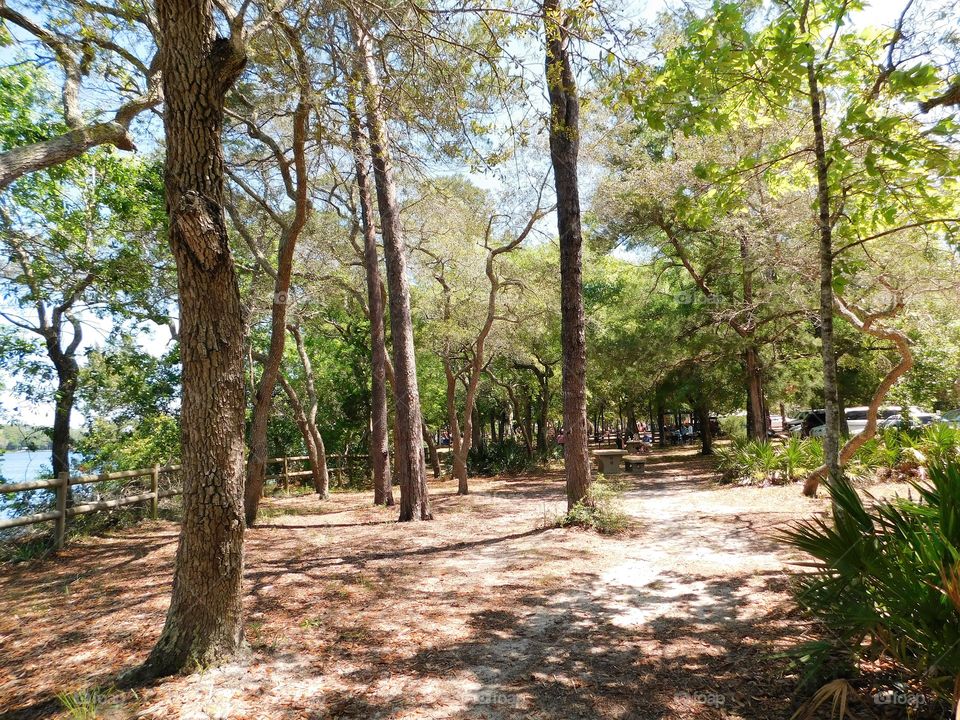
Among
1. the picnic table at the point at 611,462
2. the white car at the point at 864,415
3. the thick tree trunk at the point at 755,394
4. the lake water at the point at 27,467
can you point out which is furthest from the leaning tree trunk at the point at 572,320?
the white car at the point at 864,415

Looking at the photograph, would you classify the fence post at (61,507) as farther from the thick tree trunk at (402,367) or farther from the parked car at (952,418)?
the parked car at (952,418)

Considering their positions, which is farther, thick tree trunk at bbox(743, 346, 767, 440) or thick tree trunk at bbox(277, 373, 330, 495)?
thick tree trunk at bbox(743, 346, 767, 440)

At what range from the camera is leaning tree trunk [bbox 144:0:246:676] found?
375cm

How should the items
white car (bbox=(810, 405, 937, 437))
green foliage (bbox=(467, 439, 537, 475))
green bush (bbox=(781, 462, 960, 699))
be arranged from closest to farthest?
1. green bush (bbox=(781, 462, 960, 699))
2. white car (bbox=(810, 405, 937, 437))
3. green foliage (bbox=(467, 439, 537, 475))

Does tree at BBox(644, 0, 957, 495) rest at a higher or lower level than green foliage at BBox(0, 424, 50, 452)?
higher

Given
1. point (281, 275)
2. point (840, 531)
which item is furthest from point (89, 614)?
point (840, 531)

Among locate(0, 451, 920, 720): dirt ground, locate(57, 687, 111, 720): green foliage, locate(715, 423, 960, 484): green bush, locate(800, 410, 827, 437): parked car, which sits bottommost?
locate(0, 451, 920, 720): dirt ground

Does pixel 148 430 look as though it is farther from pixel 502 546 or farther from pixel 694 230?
pixel 694 230

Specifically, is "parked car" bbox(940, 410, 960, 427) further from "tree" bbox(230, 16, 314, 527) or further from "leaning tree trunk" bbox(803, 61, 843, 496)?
"tree" bbox(230, 16, 314, 527)

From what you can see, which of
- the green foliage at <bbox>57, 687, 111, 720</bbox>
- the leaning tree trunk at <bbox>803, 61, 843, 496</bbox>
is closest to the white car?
the leaning tree trunk at <bbox>803, 61, 843, 496</bbox>

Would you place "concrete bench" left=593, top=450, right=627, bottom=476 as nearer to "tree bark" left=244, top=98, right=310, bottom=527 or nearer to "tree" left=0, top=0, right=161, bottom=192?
"tree bark" left=244, top=98, right=310, bottom=527

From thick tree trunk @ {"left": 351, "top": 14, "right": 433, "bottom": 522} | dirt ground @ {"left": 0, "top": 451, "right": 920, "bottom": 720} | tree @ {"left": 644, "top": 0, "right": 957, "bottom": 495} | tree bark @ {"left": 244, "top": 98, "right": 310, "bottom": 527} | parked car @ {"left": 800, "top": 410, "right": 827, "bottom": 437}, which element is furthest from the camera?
parked car @ {"left": 800, "top": 410, "right": 827, "bottom": 437}

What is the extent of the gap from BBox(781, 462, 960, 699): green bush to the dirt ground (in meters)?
0.69

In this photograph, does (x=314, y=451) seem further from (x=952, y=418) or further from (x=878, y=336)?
(x=952, y=418)
